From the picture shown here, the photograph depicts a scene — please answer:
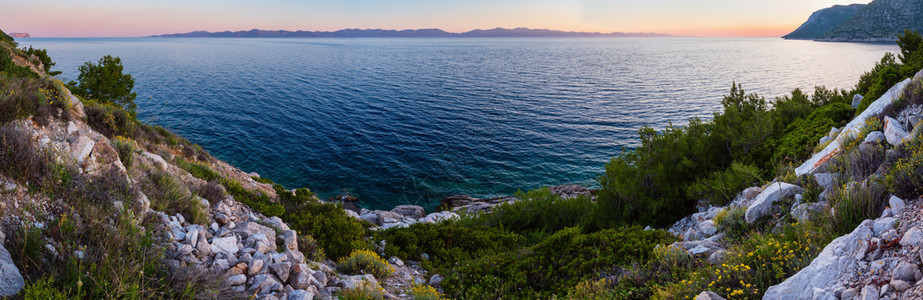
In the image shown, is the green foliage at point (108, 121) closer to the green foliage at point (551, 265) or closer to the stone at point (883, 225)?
the green foliage at point (551, 265)

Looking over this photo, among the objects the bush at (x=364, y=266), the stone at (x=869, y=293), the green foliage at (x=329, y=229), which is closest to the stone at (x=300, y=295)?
the bush at (x=364, y=266)

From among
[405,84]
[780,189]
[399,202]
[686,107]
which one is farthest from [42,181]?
[405,84]

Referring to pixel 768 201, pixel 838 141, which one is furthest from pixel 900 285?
pixel 838 141

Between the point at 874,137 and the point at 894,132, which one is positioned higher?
the point at 894,132

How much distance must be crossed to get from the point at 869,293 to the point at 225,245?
381 inches

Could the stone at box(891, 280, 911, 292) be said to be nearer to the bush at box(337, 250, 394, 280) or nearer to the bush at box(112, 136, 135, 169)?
the bush at box(337, 250, 394, 280)

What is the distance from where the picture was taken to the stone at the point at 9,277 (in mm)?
5023

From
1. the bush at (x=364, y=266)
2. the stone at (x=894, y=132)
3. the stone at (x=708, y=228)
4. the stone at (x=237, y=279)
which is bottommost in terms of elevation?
the bush at (x=364, y=266)

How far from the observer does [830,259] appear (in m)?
5.66

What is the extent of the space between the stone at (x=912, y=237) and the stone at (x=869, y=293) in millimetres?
933

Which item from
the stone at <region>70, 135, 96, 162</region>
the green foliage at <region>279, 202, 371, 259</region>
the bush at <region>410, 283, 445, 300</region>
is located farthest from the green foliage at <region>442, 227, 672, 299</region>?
the stone at <region>70, 135, 96, 162</region>

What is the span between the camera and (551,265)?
9391mm

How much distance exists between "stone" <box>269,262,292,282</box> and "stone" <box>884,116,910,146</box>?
12.0 meters

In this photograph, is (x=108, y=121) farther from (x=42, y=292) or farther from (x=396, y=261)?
(x=42, y=292)
